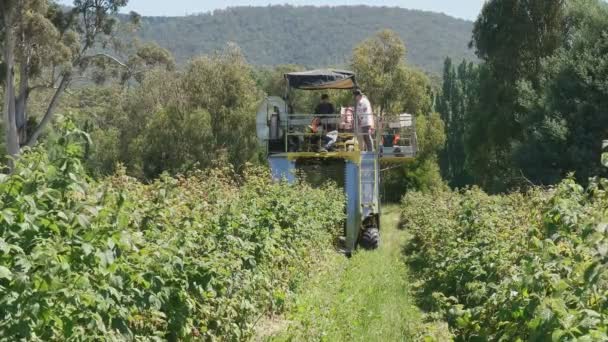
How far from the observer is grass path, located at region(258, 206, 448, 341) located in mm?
8758

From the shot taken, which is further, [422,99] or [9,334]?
[422,99]

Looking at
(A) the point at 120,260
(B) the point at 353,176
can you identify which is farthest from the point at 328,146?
(A) the point at 120,260

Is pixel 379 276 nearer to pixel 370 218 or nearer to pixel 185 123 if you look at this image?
pixel 370 218

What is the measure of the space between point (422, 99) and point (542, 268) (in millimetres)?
40808

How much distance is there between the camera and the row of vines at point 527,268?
4629mm

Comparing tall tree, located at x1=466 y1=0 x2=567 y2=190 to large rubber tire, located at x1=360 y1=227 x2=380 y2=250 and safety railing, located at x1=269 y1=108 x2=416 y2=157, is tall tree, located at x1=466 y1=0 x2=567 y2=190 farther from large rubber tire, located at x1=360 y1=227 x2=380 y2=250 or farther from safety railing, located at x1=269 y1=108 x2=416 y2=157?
large rubber tire, located at x1=360 y1=227 x2=380 y2=250

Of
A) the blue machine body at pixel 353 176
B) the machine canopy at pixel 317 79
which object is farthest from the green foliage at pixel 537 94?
the machine canopy at pixel 317 79

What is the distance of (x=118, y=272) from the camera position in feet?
18.1

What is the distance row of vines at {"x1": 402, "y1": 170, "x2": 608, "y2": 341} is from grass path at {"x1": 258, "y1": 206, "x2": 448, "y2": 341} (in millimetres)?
486

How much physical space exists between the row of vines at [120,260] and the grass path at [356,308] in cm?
44

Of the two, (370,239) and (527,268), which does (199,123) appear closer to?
(370,239)

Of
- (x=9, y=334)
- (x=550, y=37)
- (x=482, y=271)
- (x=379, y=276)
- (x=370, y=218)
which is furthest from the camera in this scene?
(x=550, y=37)

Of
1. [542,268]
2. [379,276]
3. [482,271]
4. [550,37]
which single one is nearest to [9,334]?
[542,268]

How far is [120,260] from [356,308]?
19.2 feet
